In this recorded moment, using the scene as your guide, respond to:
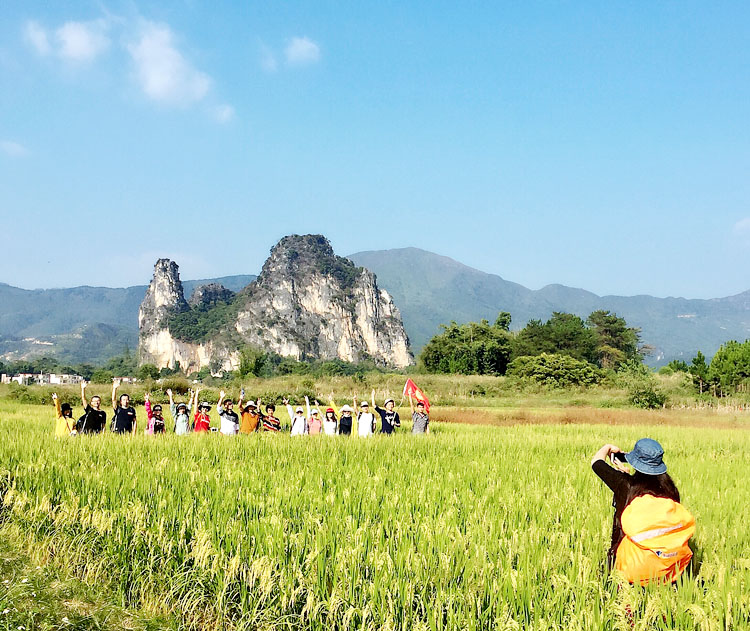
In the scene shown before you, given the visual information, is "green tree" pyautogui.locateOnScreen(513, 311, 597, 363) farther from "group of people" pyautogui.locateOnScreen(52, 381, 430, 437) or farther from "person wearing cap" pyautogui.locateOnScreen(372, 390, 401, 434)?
"person wearing cap" pyautogui.locateOnScreen(372, 390, 401, 434)

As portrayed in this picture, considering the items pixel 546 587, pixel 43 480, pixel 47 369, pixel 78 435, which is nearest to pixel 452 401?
pixel 78 435

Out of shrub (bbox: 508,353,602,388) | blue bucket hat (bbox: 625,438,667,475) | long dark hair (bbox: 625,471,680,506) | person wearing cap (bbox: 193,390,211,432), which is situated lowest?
shrub (bbox: 508,353,602,388)

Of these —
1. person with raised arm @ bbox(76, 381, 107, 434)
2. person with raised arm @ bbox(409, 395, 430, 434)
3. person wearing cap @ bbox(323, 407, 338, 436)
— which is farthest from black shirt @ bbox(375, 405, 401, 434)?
person with raised arm @ bbox(76, 381, 107, 434)

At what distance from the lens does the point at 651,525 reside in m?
3.51

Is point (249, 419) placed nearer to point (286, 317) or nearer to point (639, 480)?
point (639, 480)

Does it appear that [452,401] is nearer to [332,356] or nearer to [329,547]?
[329,547]

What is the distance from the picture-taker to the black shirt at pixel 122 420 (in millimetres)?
10812

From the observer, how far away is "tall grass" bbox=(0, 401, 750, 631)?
3.35 meters

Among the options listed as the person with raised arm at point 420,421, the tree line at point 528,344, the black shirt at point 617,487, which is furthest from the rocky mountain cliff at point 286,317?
the black shirt at point 617,487

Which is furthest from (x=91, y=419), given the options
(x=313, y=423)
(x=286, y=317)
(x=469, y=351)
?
(x=286, y=317)

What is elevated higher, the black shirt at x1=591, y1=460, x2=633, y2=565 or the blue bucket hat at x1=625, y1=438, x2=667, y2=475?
the blue bucket hat at x1=625, y1=438, x2=667, y2=475

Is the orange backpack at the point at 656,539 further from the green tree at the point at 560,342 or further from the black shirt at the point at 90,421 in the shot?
the green tree at the point at 560,342

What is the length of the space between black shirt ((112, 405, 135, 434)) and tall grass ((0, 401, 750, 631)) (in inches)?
73.8

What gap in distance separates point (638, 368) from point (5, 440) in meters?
62.4
